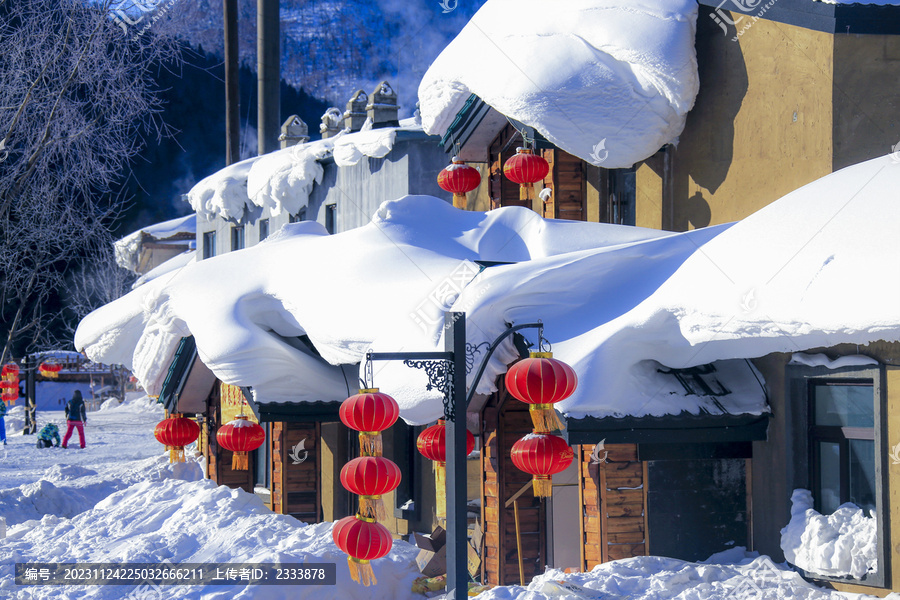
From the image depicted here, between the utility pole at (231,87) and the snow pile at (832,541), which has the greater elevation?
the utility pole at (231,87)

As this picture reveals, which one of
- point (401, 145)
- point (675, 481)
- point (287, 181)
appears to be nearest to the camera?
point (675, 481)

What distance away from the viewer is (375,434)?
7578 millimetres

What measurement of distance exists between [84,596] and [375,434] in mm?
4910

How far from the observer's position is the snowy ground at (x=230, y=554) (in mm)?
8406

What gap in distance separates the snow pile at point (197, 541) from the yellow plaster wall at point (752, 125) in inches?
235

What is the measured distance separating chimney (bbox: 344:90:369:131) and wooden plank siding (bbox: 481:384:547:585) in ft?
44.0

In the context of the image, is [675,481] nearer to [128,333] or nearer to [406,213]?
[406,213]

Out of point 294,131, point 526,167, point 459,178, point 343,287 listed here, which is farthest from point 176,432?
point 294,131

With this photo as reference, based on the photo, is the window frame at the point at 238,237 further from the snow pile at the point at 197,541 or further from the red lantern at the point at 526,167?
the red lantern at the point at 526,167

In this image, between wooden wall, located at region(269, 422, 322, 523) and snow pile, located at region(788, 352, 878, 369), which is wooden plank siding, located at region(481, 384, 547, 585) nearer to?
snow pile, located at region(788, 352, 878, 369)

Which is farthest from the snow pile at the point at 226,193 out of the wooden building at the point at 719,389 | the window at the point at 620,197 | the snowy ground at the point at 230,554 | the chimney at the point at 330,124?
the window at the point at 620,197

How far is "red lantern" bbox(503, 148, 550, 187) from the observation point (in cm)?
1289

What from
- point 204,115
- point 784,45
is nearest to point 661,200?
point 784,45

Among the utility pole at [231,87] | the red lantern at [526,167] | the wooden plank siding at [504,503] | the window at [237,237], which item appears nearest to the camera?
the wooden plank siding at [504,503]
